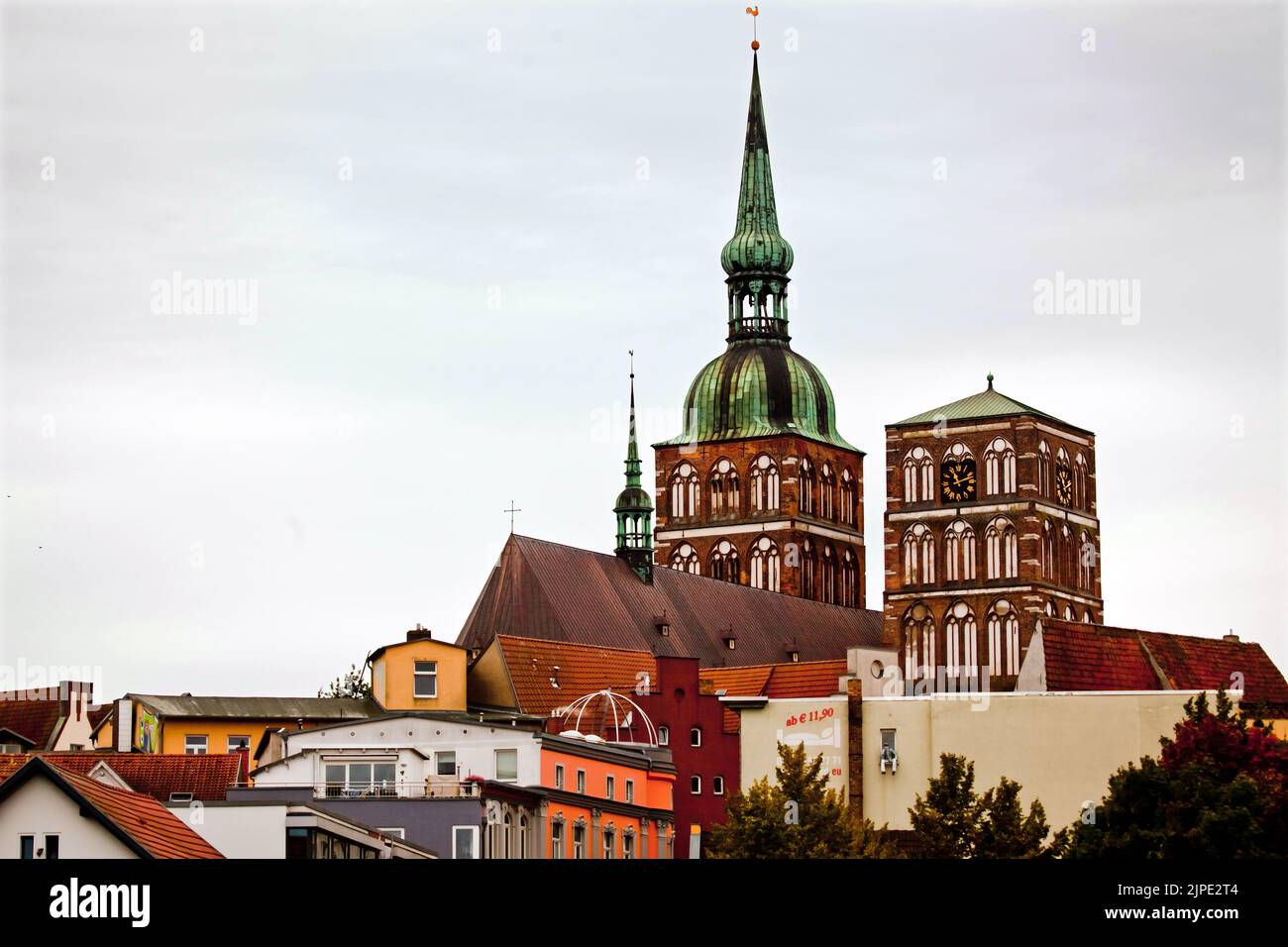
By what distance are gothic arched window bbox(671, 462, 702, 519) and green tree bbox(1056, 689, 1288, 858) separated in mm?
103080

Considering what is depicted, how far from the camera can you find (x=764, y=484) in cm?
17062

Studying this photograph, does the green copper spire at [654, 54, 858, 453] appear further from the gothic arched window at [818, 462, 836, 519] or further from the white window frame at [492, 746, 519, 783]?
the white window frame at [492, 746, 519, 783]

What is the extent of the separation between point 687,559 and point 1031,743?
81970 mm

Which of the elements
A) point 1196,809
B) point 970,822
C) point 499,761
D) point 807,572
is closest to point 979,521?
point 807,572

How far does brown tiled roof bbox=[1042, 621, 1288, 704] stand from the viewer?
10638 centimetres

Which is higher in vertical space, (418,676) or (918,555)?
(918,555)

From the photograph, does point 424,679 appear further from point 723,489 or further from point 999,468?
point 723,489

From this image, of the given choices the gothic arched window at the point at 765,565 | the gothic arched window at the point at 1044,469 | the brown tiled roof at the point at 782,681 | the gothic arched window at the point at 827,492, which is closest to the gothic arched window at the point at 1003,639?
the gothic arched window at the point at 1044,469

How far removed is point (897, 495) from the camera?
143 meters

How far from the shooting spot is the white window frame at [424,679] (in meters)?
101

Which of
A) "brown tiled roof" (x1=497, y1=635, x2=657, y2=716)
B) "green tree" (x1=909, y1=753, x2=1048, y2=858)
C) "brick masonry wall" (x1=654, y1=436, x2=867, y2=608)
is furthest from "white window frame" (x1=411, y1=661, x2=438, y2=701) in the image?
"brick masonry wall" (x1=654, y1=436, x2=867, y2=608)

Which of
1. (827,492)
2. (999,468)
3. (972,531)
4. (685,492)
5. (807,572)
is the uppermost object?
(827,492)
